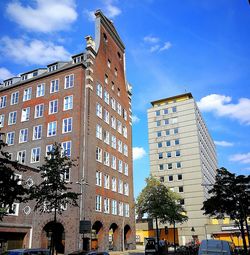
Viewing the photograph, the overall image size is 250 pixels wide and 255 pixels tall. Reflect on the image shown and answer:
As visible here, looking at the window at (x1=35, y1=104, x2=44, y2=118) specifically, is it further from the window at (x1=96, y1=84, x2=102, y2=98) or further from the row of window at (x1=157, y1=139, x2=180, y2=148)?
the row of window at (x1=157, y1=139, x2=180, y2=148)

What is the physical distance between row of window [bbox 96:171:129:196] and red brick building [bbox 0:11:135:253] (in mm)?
116

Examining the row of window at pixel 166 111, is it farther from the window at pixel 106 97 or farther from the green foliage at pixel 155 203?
the green foliage at pixel 155 203

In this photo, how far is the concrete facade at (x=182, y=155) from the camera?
80.7 meters

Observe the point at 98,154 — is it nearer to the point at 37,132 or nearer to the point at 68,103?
the point at 68,103

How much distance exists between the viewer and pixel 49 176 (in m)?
28.9

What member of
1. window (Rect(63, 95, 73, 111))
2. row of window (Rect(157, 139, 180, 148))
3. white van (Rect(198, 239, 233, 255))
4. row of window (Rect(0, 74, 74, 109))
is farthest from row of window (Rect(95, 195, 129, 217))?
row of window (Rect(157, 139, 180, 148))

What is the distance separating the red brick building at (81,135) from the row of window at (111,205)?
2.7 inches

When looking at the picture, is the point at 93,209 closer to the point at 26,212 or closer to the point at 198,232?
the point at 26,212

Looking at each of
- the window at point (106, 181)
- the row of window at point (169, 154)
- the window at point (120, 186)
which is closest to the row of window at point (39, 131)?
the window at point (106, 181)

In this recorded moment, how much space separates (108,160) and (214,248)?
32721 mm

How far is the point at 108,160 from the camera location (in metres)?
51.7

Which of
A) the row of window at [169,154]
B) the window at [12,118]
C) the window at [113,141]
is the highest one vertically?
the row of window at [169,154]

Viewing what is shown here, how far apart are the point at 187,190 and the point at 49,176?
199 ft

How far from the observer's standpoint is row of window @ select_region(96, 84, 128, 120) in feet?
171
